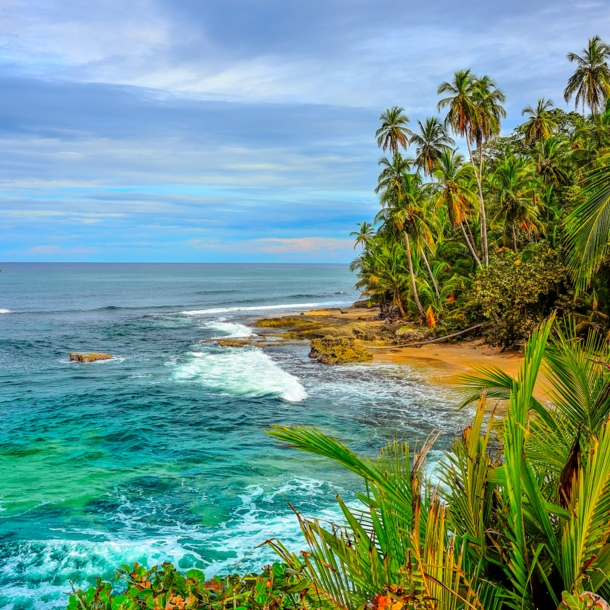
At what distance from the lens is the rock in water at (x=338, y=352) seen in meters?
29.5

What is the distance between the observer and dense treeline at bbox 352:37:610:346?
2477cm

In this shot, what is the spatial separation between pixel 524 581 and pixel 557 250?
23963mm

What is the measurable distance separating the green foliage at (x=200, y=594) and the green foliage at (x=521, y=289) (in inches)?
872

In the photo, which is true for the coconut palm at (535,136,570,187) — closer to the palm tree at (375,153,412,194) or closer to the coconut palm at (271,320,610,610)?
the palm tree at (375,153,412,194)

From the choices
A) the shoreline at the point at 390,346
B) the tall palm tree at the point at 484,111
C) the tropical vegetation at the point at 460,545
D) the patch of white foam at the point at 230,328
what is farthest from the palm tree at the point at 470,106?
the tropical vegetation at the point at 460,545

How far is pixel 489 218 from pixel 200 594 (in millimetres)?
38315

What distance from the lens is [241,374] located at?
89.0 ft

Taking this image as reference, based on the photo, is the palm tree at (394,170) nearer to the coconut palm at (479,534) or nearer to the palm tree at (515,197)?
the palm tree at (515,197)

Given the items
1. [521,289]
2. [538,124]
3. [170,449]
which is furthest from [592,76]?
[170,449]

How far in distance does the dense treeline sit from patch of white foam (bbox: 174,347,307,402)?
1025 centimetres

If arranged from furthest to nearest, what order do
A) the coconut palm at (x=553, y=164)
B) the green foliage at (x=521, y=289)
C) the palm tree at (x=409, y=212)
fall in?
the coconut palm at (x=553, y=164)
the palm tree at (x=409, y=212)
the green foliage at (x=521, y=289)

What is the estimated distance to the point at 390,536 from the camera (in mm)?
3441

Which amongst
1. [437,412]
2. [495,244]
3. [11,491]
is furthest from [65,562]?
[495,244]

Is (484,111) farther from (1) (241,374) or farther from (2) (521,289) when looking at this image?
(1) (241,374)
